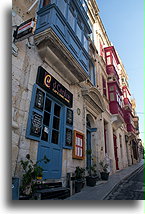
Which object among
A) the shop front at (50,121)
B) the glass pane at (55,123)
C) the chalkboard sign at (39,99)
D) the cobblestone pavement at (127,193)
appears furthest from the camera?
the glass pane at (55,123)

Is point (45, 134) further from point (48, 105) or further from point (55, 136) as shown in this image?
point (48, 105)

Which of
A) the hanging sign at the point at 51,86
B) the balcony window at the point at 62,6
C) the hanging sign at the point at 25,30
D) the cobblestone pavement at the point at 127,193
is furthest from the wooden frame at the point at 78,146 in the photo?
the balcony window at the point at 62,6

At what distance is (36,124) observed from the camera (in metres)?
3.32

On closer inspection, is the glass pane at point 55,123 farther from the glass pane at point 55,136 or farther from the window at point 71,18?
the window at point 71,18

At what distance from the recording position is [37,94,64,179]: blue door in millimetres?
3607

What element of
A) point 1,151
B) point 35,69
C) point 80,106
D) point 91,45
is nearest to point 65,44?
point 35,69

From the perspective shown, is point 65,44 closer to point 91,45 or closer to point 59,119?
point 59,119

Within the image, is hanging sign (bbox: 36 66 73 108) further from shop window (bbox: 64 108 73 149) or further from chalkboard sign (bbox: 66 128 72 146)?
chalkboard sign (bbox: 66 128 72 146)

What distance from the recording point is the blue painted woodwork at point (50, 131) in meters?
3.46

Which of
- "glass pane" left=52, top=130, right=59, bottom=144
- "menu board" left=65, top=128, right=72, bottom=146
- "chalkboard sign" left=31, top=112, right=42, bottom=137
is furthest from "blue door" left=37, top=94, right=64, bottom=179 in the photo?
"chalkboard sign" left=31, top=112, right=42, bottom=137

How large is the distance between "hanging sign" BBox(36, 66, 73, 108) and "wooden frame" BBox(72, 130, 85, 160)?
1104 millimetres

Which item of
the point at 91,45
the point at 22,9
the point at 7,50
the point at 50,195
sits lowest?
the point at 50,195

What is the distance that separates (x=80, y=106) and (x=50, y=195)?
3.49 m

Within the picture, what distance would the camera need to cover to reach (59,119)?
4551mm
